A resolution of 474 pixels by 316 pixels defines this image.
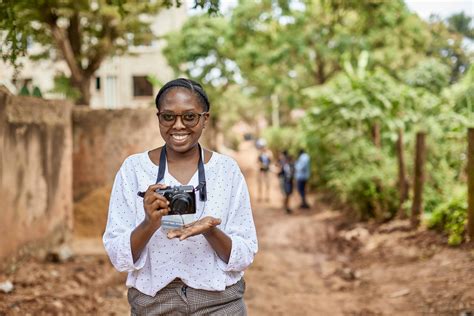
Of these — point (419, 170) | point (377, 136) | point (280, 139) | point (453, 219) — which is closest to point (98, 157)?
point (419, 170)

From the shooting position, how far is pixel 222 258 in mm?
1943

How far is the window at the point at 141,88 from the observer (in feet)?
79.5

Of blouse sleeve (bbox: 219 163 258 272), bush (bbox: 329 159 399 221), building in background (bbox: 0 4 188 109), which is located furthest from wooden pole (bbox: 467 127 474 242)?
building in background (bbox: 0 4 188 109)

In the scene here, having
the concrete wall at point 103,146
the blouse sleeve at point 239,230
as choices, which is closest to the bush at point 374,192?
the concrete wall at point 103,146

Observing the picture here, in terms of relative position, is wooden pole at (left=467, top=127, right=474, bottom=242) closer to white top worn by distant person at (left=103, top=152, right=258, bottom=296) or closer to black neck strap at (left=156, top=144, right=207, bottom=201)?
white top worn by distant person at (left=103, top=152, right=258, bottom=296)

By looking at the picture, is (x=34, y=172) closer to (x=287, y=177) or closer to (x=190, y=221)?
(x=190, y=221)

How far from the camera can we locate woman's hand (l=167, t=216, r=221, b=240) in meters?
1.74

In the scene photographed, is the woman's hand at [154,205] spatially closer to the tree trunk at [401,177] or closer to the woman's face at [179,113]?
the woman's face at [179,113]

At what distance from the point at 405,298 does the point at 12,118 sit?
430 cm

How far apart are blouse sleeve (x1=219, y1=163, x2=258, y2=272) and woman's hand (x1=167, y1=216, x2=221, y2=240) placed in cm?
16

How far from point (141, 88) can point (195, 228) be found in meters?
23.2

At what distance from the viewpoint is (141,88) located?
24328mm

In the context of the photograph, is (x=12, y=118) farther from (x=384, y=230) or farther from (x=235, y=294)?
(x=384, y=230)

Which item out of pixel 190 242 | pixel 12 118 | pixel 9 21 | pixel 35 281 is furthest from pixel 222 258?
pixel 12 118
